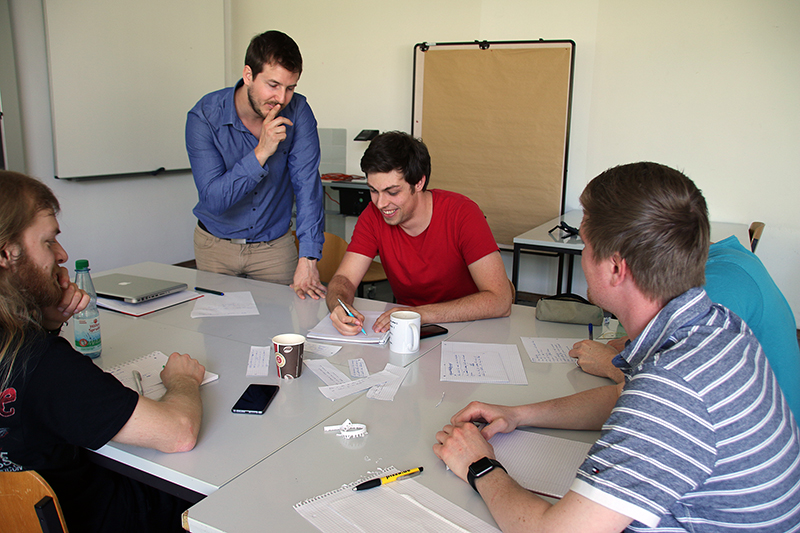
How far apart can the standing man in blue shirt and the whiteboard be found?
7.47ft

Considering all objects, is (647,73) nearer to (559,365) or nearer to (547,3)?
(547,3)

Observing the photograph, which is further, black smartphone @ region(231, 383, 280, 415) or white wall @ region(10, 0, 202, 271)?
white wall @ region(10, 0, 202, 271)

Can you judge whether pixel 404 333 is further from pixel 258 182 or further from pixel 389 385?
pixel 258 182

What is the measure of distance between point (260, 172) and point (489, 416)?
146cm

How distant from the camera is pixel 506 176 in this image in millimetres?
4598

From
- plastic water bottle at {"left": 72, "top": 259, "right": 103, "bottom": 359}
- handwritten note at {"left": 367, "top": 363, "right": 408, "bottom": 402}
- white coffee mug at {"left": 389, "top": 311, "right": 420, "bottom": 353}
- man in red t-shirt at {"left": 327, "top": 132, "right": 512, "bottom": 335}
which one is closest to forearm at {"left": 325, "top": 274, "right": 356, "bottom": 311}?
man in red t-shirt at {"left": 327, "top": 132, "right": 512, "bottom": 335}

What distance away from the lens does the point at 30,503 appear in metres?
1.07

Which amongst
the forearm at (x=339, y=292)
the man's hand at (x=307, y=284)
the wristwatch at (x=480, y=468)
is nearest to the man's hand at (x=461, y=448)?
the wristwatch at (x=480, y=468)

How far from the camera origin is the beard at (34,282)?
3.56ft

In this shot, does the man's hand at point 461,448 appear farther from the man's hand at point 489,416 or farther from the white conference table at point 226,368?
the white conference table at point 226,368

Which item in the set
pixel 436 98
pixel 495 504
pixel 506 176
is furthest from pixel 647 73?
pixel 495 504

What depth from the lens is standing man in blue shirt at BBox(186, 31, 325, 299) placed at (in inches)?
86.7

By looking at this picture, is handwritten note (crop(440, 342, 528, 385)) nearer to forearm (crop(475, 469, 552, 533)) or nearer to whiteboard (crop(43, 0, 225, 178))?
forearm (crop(475, 469, 552, 533))

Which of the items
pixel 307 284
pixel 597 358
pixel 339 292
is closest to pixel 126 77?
pixel 307 284
